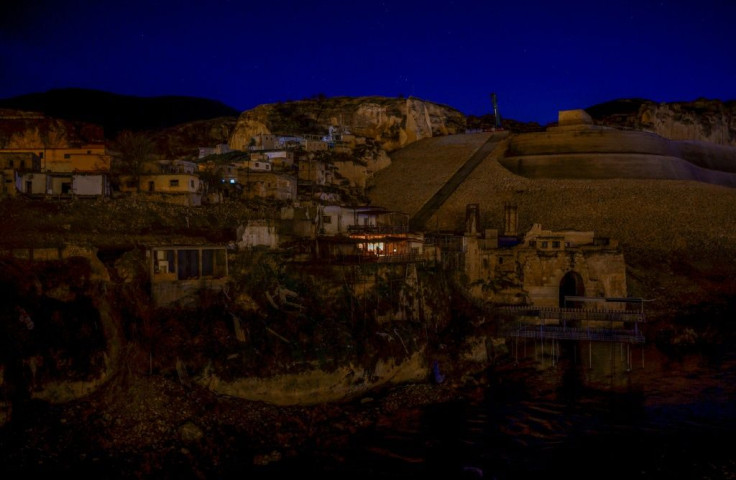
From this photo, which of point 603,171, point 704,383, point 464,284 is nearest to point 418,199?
point 603,171

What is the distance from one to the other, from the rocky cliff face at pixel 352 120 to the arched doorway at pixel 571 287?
1532 inches

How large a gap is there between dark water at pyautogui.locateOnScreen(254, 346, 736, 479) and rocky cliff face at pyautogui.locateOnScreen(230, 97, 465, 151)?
4926 cm

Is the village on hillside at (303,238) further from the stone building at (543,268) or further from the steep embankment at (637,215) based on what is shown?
the steep embankment at (637,215)

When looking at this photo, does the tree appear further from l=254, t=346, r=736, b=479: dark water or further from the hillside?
the hillside

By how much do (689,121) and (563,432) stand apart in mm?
70962

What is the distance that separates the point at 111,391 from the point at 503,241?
24990 mm

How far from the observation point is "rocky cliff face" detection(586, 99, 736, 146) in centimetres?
7856

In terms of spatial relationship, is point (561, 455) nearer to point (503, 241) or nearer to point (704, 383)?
point (704, 383)

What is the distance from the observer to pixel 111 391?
19.8 m

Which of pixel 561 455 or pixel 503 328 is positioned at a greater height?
pixel 503 328

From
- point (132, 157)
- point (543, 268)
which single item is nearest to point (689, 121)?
point (543, 268)

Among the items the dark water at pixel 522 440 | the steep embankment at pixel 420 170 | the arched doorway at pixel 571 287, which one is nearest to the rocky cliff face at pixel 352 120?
the steep embankment at pixel 420 170

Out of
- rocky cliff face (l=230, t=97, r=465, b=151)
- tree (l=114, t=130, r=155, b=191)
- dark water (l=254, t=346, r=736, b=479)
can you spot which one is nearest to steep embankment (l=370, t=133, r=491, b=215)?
rocky cliff face (l=230, t=97, r=465, b=151)

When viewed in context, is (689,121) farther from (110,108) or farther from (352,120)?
(110,108)
